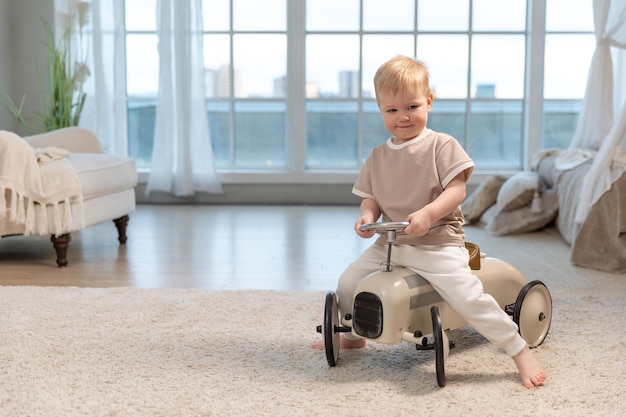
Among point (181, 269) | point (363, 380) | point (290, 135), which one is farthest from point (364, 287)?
point (290, 135)

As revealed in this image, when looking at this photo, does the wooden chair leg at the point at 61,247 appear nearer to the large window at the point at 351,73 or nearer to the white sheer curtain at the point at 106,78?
the white sheer curtain at the point at 106,78

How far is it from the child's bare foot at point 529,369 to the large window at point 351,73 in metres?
3.75

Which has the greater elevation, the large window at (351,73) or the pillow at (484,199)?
the large window at (351,73)

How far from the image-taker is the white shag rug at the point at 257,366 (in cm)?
182

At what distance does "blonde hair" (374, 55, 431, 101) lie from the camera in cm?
198

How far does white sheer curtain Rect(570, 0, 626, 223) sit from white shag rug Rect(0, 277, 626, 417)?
799 mm

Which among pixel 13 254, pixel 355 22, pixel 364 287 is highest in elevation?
pixel 355 22

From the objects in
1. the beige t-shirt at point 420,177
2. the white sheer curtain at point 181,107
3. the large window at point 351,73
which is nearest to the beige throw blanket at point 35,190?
the beige t-shirt at point 420,177

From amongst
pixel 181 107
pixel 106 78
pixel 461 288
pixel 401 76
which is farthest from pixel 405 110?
pixel 106 78

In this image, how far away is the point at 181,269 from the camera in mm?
3432

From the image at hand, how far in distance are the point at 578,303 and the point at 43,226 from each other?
2.08 metres

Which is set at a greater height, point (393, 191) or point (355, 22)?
point (355, 22)

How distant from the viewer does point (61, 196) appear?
3.43 m

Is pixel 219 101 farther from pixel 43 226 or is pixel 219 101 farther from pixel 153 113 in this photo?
pixel 43 226
